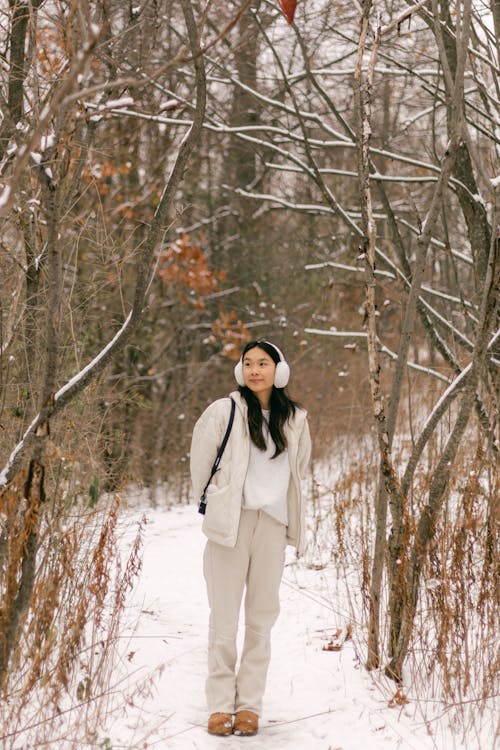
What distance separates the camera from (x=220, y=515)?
3545 millimetres

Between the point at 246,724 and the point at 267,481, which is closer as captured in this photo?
the point at 246,724

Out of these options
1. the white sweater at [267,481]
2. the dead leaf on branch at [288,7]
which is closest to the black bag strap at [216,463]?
the white sweater at [267,481]

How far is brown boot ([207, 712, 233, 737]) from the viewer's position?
350 centimetres

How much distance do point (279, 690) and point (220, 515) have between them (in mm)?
1201

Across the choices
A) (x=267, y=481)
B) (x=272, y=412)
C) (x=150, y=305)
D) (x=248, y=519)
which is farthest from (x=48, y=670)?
(x=150, y=305)

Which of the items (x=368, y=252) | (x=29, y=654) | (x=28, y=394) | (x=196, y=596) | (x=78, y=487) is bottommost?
(x=196, y=596)

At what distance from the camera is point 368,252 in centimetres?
368

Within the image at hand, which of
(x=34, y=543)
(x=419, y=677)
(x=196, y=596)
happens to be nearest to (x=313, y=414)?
(x=196, y=596)

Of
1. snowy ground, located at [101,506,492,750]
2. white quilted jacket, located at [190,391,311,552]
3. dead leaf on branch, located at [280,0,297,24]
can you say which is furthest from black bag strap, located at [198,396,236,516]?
dead leaf on branch, located at [280,0,297,24]

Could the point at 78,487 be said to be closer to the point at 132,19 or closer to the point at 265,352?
the point at 265,352

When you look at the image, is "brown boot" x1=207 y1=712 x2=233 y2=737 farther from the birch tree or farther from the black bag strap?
the black bag strap

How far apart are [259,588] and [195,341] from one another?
8289 millimetres

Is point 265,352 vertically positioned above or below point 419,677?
above

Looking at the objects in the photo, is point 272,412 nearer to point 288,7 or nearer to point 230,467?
point 230,467
